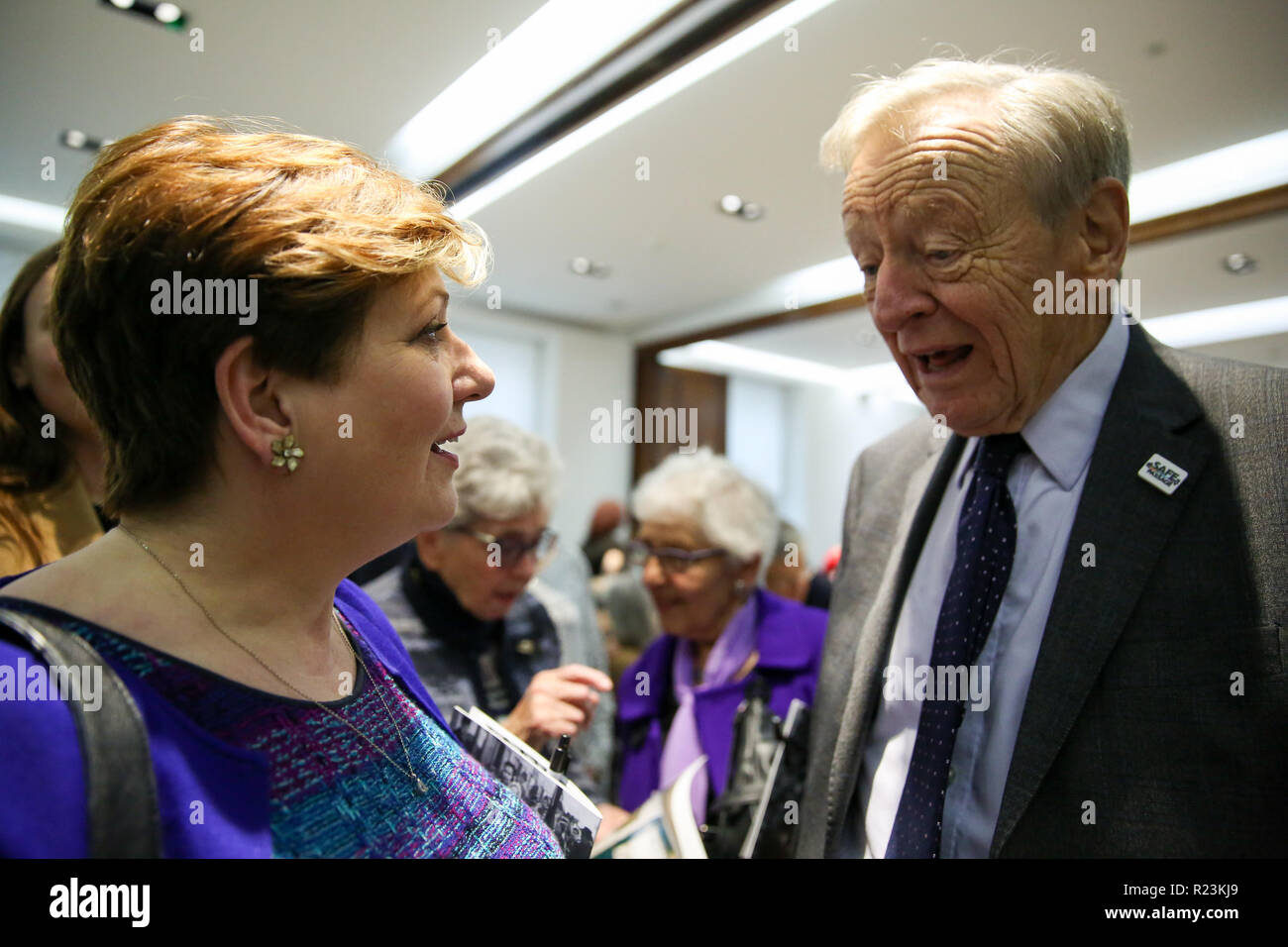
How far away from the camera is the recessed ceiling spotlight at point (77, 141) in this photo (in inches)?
36.8

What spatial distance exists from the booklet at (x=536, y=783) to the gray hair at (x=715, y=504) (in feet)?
3.68

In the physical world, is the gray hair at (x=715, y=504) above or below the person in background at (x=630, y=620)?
above

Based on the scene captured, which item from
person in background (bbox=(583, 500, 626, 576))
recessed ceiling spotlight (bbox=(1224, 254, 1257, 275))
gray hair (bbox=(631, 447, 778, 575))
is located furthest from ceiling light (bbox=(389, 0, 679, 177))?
person in background (bbox=(583, 500, 626, 576))

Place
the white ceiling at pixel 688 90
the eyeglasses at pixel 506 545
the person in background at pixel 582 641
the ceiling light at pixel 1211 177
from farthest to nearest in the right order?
the person in background at pixel 582 641, the eyeglasses at pixel 506 545, the ceiling light at pixel 1211 177, the white ceiling at pixel 688 90

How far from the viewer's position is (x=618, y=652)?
271 centimetres

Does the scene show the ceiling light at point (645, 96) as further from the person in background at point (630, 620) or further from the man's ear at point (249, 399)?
the person in background at point (630, 620)

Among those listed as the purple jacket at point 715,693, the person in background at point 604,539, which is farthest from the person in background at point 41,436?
the person in background at point 604,539

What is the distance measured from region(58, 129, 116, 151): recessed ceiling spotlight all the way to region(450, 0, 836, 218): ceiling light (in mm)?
653

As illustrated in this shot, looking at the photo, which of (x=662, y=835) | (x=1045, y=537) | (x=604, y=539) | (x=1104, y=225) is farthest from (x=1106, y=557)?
(x=604, y=539)

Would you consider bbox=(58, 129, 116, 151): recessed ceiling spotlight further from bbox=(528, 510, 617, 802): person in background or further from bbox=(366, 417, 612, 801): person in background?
bbox=(528, 510, 617, 802): person in background

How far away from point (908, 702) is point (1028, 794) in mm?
232

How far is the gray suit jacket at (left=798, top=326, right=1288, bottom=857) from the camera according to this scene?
80 centimetres

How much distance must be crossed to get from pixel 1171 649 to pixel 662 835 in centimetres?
70
